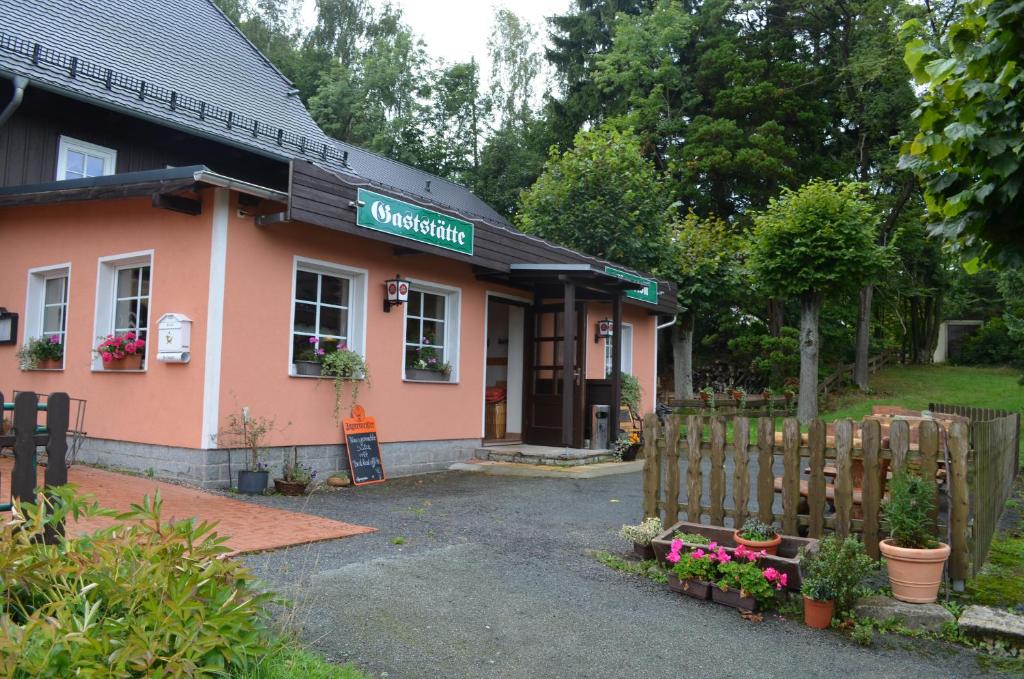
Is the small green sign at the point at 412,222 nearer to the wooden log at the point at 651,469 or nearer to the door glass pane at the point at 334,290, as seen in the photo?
the door glass pane at the point at 334,290

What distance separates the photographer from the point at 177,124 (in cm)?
1105

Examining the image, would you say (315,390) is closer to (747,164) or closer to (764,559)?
(764,559)

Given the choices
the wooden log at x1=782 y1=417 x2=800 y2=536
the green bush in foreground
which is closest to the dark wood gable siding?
the wooden log at x1=782 y1=417 x2=800 y2=536

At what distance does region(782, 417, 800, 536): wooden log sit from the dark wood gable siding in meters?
5.02

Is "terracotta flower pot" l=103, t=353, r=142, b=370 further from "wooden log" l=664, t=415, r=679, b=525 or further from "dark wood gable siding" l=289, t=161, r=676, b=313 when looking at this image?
"wooden log" l=664, t=415, r=679, b=525

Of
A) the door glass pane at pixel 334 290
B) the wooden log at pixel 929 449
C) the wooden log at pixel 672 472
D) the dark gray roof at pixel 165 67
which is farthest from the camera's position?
the dark gray roof at pixel 165 67

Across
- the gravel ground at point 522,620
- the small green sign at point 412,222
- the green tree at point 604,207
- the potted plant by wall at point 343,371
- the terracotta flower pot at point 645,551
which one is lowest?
the gravel ground at point 522,620

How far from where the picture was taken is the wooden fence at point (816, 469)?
467 centimetres

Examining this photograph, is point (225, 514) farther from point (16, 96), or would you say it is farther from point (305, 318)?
point (16, 96)

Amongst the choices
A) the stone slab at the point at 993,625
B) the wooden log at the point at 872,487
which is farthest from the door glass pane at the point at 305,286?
the stone slab at the point at 993,625

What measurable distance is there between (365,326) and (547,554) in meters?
4.55

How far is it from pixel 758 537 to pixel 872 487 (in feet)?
2.54

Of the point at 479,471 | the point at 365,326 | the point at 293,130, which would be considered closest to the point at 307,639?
the point at 365,326

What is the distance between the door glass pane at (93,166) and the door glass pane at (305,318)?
451 centimetres
